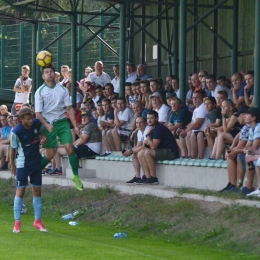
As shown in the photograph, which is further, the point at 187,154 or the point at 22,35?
the point at 22,35

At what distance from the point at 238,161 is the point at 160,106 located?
5.39 m

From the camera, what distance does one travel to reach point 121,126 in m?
19.8

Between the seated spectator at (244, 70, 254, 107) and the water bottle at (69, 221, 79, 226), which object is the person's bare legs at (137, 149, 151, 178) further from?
the seated spectator at (244, 70, 254, 107)

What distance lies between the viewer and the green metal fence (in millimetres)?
31734

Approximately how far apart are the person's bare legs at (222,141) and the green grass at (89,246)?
237 cm

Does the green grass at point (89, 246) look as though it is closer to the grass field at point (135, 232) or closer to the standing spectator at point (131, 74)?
the grass field at point (135, 232)

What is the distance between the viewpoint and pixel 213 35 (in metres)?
24.3

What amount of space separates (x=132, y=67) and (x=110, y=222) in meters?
9.37

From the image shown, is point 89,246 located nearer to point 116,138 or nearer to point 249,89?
point 249,89

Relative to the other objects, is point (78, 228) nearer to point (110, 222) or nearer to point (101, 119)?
point (110, 222)

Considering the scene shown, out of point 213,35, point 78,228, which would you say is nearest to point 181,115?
point 78,228

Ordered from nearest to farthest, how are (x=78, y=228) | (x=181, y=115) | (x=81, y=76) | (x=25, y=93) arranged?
(x=78, y=228) → (x=181, y=115) → (x=25, y=93) → (x=81, y=76)

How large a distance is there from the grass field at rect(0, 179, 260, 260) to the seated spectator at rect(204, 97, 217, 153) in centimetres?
169

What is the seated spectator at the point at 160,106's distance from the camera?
18484 millimetres
